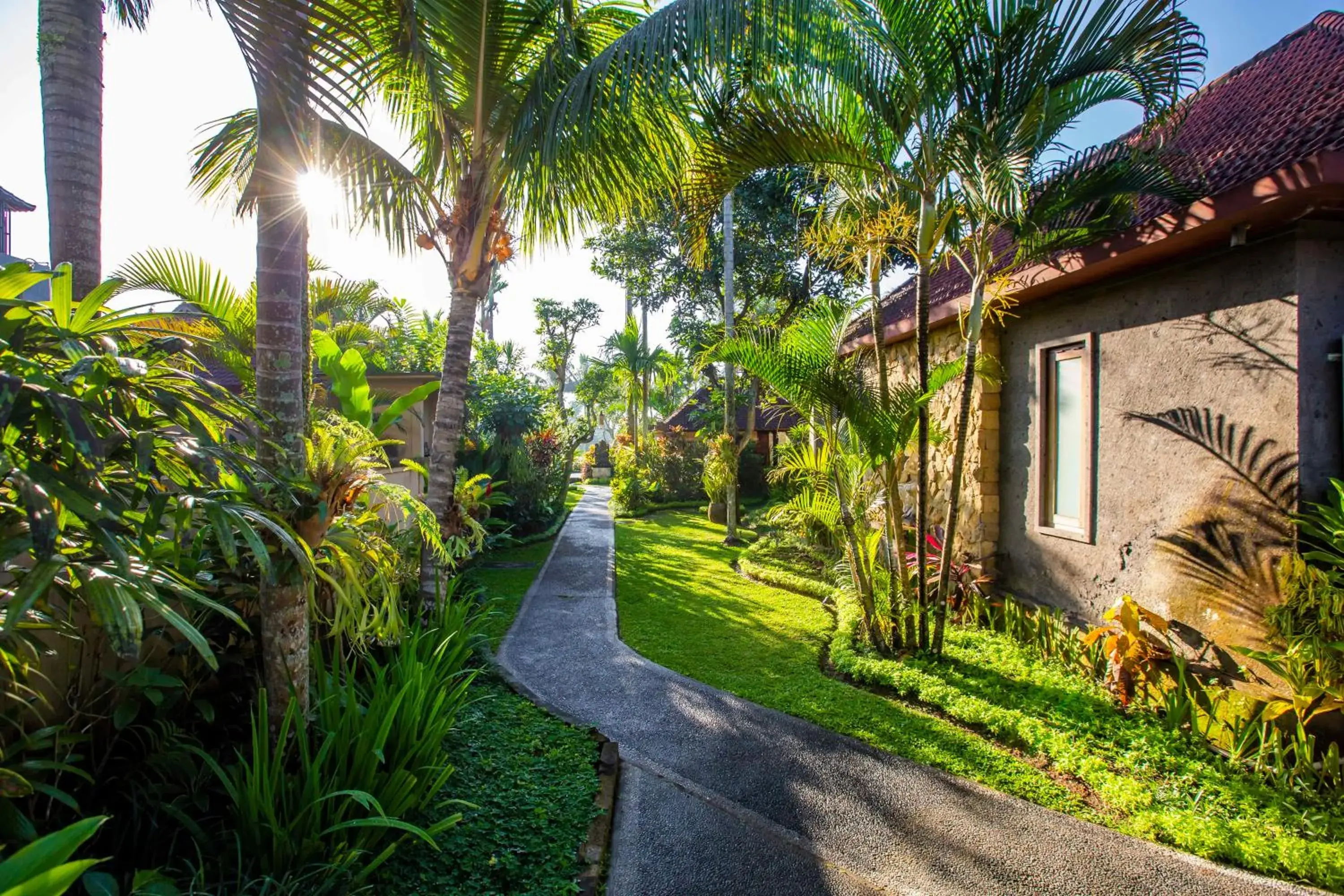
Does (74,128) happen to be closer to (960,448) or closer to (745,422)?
(960,448)

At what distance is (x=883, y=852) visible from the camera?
329 cm

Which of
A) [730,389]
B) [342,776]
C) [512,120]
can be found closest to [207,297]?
[512,120]

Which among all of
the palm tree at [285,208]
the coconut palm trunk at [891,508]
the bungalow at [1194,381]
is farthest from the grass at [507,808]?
the bungalow at [1194,381]

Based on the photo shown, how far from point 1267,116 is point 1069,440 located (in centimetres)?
288

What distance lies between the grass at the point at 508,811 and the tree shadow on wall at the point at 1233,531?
4.31 m

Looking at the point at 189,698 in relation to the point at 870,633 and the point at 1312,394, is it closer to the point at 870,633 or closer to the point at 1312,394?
the point at 870,633

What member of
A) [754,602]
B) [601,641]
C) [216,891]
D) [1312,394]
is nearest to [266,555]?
[216,891]

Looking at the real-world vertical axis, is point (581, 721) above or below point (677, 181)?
below

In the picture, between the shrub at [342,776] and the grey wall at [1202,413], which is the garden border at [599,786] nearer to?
the shrub at [342,776]

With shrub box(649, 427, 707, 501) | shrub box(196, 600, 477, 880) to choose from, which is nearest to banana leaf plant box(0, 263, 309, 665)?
shrub box(196, 600, 477, 880)

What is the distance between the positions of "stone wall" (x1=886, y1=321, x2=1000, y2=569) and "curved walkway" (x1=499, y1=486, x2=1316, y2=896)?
11.5 ft

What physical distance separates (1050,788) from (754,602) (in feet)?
15.7

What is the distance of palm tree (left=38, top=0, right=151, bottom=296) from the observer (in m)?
4.13

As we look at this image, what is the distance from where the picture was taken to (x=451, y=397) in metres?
5.75
